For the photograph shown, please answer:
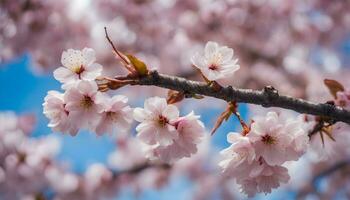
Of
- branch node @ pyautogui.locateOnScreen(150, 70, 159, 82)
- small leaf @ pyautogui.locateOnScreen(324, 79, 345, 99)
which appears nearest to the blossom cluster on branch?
branch node @ pyautogui.locateOnScreen(150, 70, 159, 82)

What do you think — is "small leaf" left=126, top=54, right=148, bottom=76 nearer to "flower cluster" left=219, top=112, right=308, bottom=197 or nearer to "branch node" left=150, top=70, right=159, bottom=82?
"branch node" left=150, top=70, right=159, bottom=82

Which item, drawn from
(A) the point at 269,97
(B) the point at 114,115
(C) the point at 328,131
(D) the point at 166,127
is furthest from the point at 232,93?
(C) the point at 328,131

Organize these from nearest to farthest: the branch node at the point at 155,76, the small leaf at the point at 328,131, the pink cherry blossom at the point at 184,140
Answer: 1. the branch node at the point at 155,76
2. the pink cherry blossom at the point at 184,140
3. the small leaf at the point at 328,131

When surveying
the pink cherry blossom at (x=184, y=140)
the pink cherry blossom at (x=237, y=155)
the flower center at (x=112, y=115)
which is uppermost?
the flower center at (x=112, y=115)

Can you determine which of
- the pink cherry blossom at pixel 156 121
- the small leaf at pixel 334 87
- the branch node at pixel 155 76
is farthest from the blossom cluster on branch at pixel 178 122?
the small leaf at pixel 334 87

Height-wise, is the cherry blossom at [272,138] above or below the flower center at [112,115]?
below

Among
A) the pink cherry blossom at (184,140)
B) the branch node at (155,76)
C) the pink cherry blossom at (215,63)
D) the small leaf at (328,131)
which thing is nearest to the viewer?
the branch node at (155,76)

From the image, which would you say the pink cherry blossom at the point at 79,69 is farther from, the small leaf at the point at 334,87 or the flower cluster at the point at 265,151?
the small leaf at the point at 334,87

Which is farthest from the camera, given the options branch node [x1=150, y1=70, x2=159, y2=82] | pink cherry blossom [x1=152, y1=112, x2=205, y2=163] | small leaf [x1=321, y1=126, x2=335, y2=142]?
small leaf [x1=321, y1=126, x2=335, y2=142]
